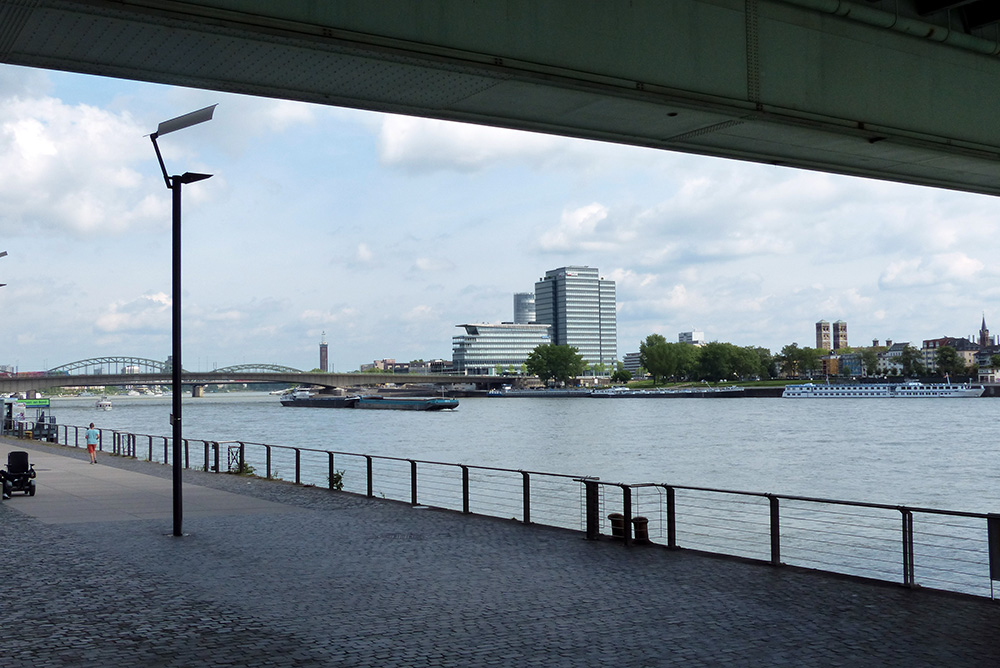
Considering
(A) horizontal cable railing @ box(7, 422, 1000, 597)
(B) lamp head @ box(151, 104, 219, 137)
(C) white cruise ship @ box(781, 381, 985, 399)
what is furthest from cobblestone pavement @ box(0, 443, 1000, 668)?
(C) white cruise ship @ box(781, 381, 985, 399)

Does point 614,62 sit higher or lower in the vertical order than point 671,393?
higher

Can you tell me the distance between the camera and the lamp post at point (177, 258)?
1410cm

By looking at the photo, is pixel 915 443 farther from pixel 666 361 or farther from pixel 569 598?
pixel 666 361

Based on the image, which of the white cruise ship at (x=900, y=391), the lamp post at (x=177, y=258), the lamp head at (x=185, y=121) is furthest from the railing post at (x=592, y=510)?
the white cruise ship at (x=900, y=391)

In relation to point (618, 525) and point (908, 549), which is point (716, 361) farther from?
point (908, 549)

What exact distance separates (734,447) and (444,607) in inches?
1797

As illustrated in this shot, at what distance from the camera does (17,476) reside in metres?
19.6

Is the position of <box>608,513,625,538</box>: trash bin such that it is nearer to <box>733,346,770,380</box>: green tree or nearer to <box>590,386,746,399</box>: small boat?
<box>590,386,746,399</box>: small boat

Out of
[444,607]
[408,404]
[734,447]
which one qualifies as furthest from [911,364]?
[444,607]

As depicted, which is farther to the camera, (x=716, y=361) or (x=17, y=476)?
(x=716, y=361)

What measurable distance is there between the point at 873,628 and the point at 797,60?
598cm

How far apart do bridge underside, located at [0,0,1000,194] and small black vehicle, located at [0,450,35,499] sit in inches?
543

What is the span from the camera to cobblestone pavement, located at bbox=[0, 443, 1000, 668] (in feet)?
24.1

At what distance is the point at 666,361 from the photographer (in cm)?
19175
